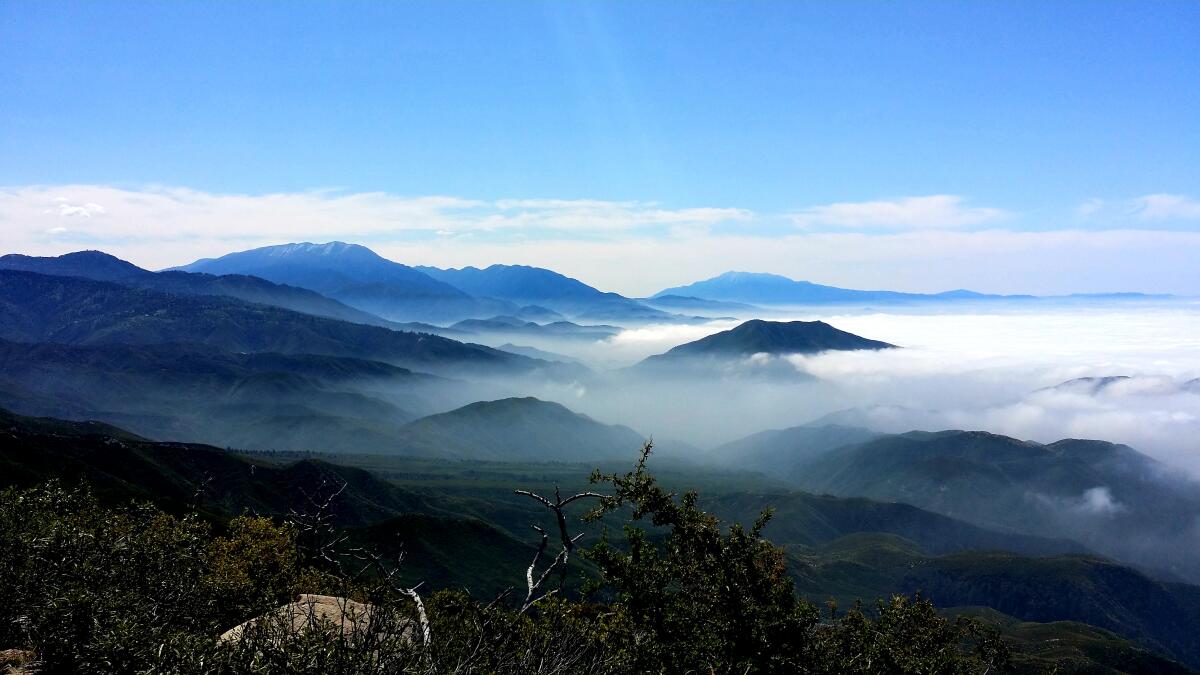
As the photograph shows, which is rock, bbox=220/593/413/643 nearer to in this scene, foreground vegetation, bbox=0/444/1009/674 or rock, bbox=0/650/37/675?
foreground vegetation, bbox=0/444/1009/674

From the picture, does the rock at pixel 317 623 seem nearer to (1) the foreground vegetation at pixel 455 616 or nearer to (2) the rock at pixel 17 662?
(1) the foreground vegetation at pixel 455 616

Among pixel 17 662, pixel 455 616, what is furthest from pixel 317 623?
pixel 455 616

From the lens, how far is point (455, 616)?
102 ft

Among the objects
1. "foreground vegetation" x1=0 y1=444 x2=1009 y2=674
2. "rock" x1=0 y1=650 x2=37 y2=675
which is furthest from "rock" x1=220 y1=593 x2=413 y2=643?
"rock" x1=0 y1=650 x2=37 y2=675

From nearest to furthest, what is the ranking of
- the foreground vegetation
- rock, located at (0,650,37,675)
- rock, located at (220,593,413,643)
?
the foreground vegetation, rock, located at (220,593,413,643), rock, located at (0,650,37,675)

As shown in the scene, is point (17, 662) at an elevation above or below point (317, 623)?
below

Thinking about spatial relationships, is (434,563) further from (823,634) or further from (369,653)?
(369,653)

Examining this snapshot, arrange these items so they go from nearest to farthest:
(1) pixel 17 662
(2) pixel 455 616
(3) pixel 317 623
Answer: (1) pixel 17 662, (3) pixel 317 623, (2) pixel 455 616

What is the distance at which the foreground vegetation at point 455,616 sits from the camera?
18.2 meters

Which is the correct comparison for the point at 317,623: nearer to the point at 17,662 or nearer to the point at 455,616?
the point at 17,662

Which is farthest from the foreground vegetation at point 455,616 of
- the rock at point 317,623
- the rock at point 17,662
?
the rock at point 17,662

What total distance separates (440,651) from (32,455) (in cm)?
20259

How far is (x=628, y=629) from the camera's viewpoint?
28.8 m

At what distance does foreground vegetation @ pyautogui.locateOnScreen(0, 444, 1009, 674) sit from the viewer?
718 inches
